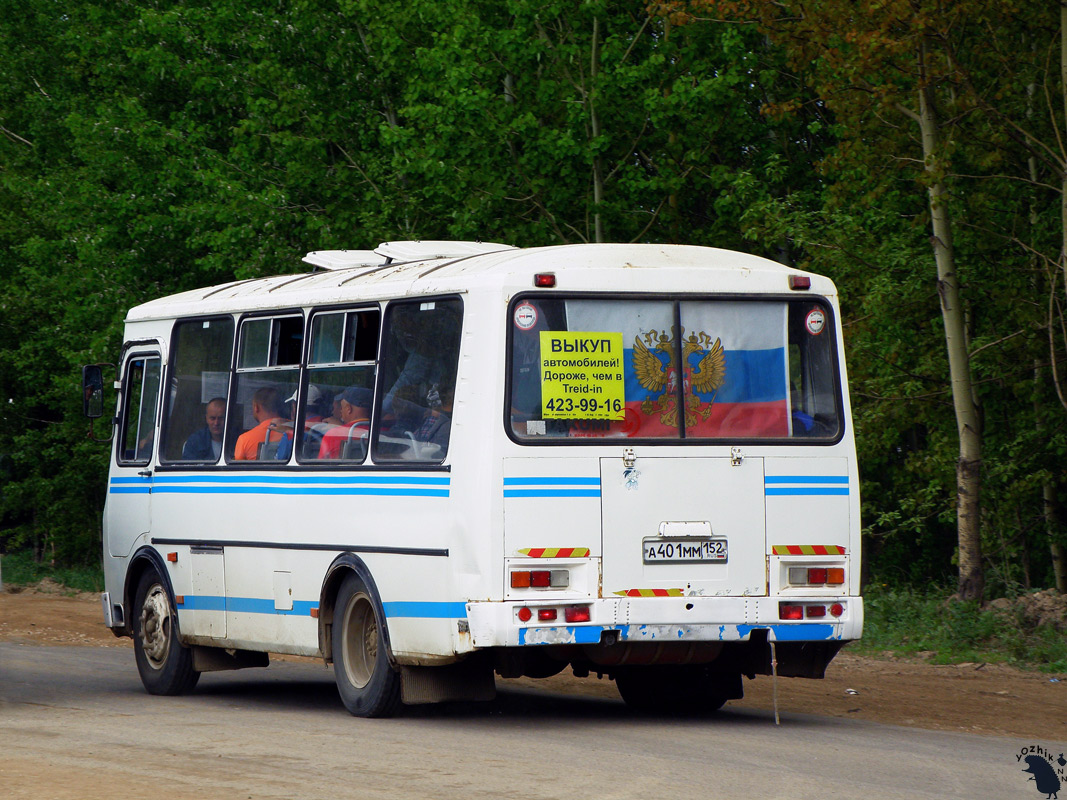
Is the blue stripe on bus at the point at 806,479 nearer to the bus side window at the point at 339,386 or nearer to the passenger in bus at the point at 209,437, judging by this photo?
the bus side window at the point at 339,386

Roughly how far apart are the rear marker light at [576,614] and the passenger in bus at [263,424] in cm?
291

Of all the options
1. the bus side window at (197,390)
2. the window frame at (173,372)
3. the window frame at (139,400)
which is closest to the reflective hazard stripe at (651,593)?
the window frame at (173,372)

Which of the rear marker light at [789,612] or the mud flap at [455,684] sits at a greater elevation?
the rear marker light at [789,612]

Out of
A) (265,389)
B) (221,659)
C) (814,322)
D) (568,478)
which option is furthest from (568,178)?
(568,478)

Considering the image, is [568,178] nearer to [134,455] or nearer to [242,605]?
[134,455]

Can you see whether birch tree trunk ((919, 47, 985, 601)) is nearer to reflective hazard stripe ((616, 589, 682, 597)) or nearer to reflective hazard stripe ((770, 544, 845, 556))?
reflective hazard stripe ((770, 544, 845, 556))

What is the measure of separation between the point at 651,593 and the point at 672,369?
1.35 meters

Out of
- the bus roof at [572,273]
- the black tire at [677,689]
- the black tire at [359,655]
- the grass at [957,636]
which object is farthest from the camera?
the grass at [957,636]

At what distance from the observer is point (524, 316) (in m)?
10.4

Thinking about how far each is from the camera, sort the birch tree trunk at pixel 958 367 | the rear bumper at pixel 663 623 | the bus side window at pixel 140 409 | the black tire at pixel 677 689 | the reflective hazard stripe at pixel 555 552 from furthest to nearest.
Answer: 1. the birch tree trunk at pixel 958 367
2. the bus side window at pixel 140 409
3. the black tire at pixel 677 689
4. the reflective hazard stripe at pixel 555 552
5. the rear bumper at pixel 663 623

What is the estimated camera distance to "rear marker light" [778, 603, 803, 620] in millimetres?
10586

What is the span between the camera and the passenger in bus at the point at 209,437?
13.1 metres

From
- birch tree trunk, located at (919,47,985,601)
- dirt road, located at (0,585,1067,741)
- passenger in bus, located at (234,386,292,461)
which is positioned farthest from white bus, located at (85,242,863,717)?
birch tree trunk, located at (919,47,985,601)

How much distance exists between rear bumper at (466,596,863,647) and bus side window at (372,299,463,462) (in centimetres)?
113
